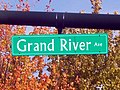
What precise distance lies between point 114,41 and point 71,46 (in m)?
26.0

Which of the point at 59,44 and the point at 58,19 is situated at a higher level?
the point at 58,19

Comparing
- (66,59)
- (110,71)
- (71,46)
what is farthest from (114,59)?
(71,46)

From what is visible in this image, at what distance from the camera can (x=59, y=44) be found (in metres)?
8.34

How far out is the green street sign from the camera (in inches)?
327

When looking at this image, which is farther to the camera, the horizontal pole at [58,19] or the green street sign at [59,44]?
the green street sign at [59,44]

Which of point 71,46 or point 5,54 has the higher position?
point 71,46

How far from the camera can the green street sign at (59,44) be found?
830 centimetres

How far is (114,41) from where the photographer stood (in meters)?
34.0

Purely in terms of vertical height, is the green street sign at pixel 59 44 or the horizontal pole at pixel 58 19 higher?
the horizontal pole at pixel 58 19

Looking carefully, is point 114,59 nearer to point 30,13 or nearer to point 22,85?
point 22,85

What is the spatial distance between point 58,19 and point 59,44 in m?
0.63

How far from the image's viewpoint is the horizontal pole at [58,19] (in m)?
7.96

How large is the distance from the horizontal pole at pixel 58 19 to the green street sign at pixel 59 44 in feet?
1.41

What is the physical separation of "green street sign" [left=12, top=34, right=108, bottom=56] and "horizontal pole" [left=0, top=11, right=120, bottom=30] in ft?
1.41
